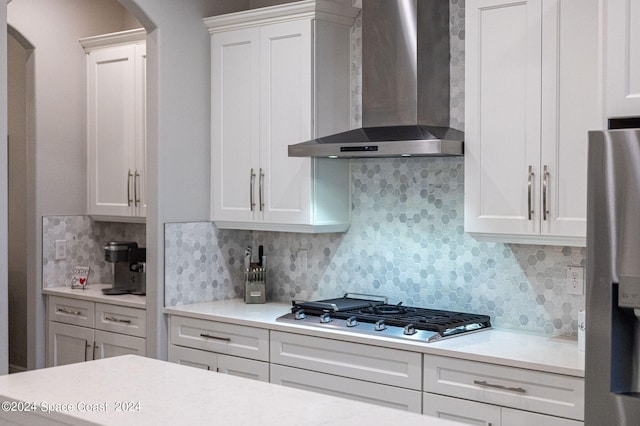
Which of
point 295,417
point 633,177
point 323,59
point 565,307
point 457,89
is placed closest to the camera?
point 295,417

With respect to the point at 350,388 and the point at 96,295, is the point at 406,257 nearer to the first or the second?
the point at 350,388

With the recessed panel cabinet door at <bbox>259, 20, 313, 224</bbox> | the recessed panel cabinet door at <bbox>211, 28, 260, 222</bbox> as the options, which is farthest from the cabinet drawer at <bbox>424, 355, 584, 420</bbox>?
the recessed panel cabinet door at <bbox>211, 28, 260, 222</bbox>

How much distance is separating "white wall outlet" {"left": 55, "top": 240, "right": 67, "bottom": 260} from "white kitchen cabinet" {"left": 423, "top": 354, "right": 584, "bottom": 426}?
2950mm

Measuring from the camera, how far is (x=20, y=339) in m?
6.10

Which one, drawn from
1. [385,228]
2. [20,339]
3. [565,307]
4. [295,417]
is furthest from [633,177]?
[20,339]

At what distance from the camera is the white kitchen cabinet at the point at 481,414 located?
319cm

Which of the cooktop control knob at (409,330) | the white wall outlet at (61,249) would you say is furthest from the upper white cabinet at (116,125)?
the cooktop control knob at (409,330)

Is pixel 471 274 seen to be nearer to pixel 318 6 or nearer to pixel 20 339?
pixel 318 6

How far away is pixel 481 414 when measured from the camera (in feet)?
11.1

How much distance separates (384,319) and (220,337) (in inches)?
40.2

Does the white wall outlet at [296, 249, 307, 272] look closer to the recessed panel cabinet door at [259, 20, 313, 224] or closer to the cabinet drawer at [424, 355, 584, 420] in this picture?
the recessed panel cabinet door at [259, 20, 313, 224]

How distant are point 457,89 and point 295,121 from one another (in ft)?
3.02

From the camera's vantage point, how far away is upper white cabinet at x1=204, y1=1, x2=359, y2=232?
4.45m

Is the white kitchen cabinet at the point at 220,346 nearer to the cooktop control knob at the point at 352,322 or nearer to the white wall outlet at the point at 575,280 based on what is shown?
the cooktop control knob at the point at 352,322
